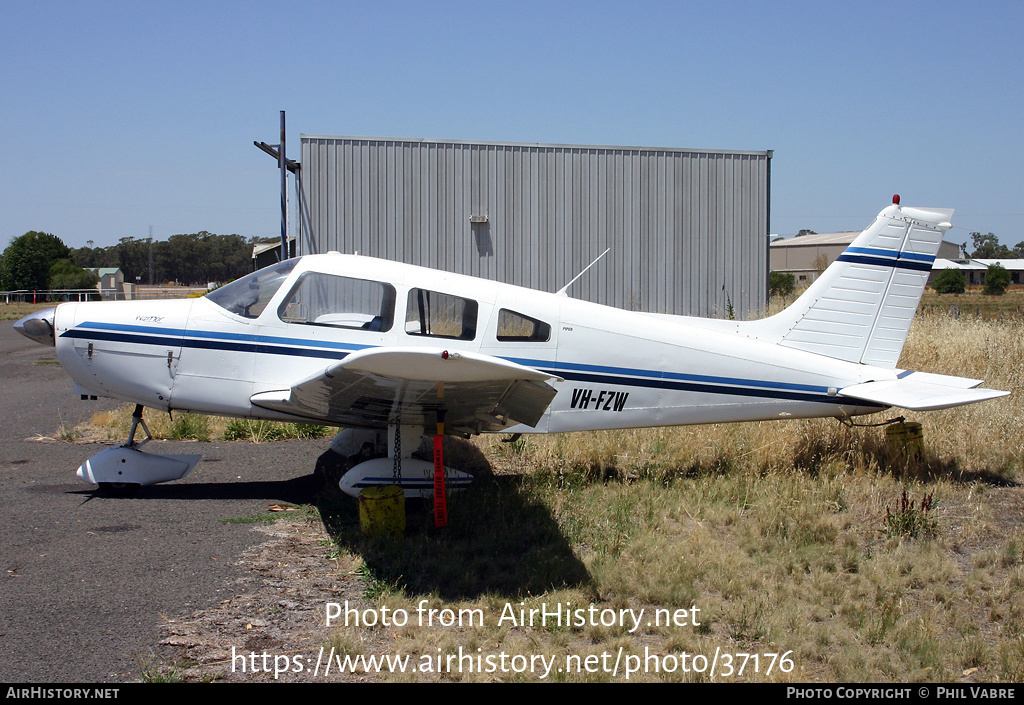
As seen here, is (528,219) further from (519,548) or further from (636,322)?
(519,548)

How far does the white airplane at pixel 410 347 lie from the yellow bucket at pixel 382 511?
478 mm

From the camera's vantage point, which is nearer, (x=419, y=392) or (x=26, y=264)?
(x=419, y=392)

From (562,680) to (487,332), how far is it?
308cm

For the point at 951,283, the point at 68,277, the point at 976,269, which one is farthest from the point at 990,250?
the point at 68,277

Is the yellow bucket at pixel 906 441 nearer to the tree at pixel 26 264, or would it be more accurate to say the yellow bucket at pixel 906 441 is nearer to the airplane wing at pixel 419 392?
the airplane wing at pixel 419 392

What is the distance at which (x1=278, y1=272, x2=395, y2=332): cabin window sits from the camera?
232 inches

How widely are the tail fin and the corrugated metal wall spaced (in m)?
9.53

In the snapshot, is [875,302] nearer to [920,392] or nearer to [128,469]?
[920,392]

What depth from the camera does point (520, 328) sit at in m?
Answer: 6.06

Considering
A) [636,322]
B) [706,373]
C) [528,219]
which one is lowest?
[706,373]

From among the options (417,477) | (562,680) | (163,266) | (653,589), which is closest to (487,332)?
(417,477)

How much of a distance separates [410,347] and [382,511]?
4.12ft

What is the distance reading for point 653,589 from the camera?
14.6ft

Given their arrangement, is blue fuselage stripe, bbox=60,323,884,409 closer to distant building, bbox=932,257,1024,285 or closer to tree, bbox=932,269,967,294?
tree, bbox=932,269,967,294
